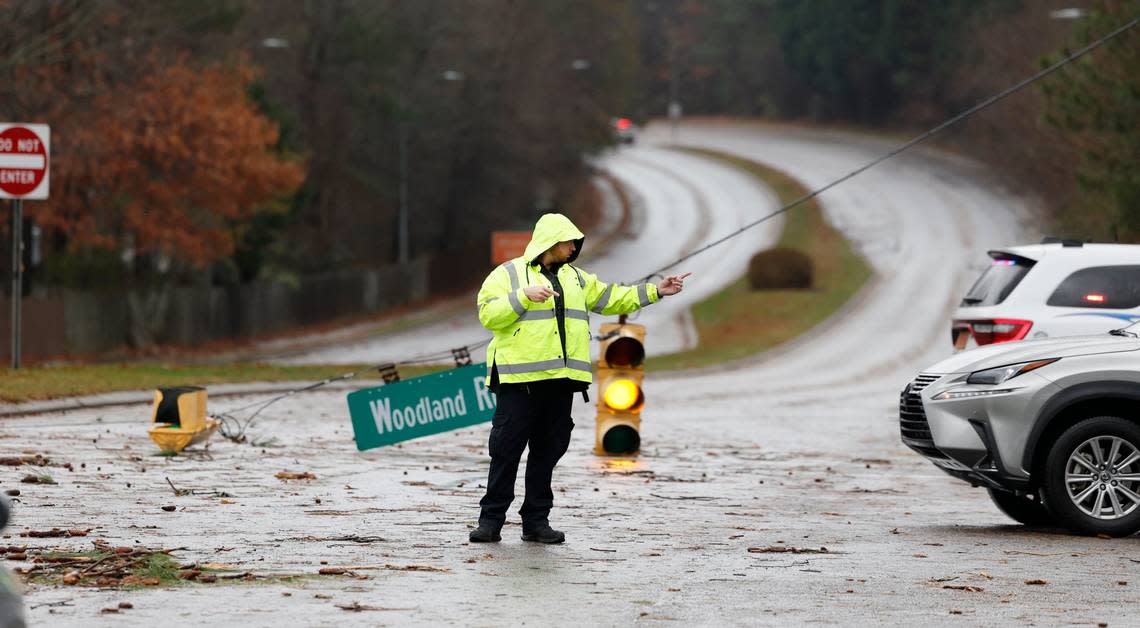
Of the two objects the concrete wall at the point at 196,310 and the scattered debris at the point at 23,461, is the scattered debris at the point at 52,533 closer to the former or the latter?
the scattered debris at the point at 23,461

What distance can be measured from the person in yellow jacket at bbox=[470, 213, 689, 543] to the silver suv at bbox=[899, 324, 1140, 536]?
91.5 inches

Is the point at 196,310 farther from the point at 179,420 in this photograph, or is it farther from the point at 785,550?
the point at 785,550

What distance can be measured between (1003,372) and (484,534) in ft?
11.8

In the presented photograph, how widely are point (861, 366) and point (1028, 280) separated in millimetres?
27640

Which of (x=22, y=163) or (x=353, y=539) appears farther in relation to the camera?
(x=22, y=163)

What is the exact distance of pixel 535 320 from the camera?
35.6 feet

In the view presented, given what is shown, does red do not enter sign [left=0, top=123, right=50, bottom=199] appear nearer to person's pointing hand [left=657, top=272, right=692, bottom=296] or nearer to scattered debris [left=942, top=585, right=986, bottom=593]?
person's pointing hand [left=657, top=272, right=692, bottom=296]

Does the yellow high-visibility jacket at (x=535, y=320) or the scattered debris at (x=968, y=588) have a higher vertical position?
the yellow high-visibility jacket at (x=535, y=320)

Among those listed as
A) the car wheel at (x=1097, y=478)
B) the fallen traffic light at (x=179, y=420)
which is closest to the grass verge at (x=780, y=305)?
the fallen traffic light at (x=179, y=420)

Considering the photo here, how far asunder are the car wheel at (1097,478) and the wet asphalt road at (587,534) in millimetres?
255

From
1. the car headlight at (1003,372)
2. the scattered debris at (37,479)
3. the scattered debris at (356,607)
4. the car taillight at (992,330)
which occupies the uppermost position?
the car taillight at (992,330)

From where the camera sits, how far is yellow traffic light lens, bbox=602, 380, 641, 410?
54.0 ft

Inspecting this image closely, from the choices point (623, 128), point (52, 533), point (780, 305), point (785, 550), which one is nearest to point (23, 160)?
point (52, 533)

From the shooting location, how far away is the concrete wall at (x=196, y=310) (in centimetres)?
4341
